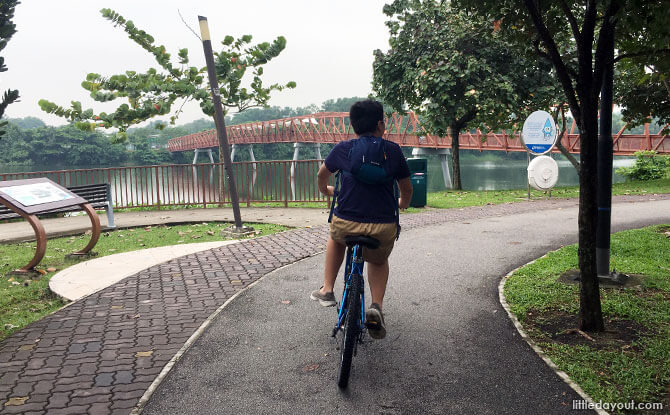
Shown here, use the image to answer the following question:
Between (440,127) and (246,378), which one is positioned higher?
(440,127)

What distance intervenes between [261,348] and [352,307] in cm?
110

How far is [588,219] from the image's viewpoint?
401 centimetres

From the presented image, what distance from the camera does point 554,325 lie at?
4.27 metres

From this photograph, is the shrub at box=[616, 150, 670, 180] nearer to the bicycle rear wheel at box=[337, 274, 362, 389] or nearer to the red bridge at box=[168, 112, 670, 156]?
the red bridge at box=[168, 112, 670, 156]

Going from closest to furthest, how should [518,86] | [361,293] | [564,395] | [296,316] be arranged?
[564,395], [361,293], [296,316], [518,86]

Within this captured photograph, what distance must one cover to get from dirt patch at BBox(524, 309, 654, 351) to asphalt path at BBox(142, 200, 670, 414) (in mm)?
246

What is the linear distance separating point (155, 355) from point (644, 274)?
16.7ft

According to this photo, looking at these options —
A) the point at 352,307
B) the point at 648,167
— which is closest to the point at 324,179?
the point at 352,307

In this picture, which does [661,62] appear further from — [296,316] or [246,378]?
[246,378]

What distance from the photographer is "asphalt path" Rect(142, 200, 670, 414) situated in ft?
9.87

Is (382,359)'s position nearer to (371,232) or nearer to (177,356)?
(371,232)

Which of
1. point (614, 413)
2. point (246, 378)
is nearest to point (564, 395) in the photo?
point (614, 413)

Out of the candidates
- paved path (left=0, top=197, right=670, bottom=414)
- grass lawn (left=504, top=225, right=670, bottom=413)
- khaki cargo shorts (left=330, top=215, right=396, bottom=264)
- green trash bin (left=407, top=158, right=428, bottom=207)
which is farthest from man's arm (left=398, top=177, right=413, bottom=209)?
green trash bin (left=407, top=158, right=428, bottom=207)

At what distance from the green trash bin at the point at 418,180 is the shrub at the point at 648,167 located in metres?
12.4
